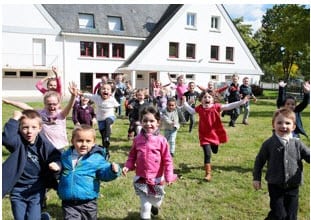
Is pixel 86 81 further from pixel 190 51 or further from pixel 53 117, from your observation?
pixel 53 117

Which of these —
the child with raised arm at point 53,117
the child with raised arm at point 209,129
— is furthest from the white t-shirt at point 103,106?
the child with raised arm at point 53,117

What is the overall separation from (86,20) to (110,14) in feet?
8.03

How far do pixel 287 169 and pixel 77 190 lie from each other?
229 cm

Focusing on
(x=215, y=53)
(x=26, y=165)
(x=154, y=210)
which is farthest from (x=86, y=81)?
(x=26, y=165)

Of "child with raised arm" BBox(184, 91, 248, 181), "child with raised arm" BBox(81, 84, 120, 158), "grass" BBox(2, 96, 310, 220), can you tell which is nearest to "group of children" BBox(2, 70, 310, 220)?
"grass" BBox(2, 96, 310, 220)

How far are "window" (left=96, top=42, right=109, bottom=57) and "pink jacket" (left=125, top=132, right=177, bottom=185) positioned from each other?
1162 inches

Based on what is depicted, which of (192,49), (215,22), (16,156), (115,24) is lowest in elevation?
(16,156)

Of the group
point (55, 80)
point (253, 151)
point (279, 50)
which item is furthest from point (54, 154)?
point (279, 50)

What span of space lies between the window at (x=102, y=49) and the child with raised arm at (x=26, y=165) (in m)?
30.0

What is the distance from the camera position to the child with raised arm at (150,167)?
4508 mm

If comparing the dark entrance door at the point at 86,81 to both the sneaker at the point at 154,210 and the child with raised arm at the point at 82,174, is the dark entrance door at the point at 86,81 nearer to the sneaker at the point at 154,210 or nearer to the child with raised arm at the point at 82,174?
the sneaker at the point at 154,210

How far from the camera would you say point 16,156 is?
3719 millimetres

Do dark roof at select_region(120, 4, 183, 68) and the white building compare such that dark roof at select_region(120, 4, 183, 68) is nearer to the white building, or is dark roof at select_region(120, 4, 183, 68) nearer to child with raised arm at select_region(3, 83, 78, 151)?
the white building

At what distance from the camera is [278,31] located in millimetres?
25766
